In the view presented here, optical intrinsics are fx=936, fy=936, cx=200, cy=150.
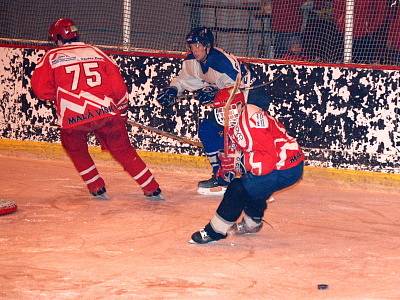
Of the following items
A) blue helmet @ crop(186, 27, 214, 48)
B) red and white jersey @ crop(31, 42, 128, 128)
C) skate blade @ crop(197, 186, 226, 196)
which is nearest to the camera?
red and white jersey @ crop(31, 42, 128, 128)

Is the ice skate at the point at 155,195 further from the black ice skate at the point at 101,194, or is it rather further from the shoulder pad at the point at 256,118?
the shoulder pad at the point at 256,118

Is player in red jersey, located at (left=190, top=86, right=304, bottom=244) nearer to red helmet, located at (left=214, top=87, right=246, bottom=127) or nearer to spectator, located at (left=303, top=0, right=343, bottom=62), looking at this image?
red helmet, located at (left=214, top=87, right=246, bottom=127)

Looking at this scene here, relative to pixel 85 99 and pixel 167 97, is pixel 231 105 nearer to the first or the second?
pixel 85 99

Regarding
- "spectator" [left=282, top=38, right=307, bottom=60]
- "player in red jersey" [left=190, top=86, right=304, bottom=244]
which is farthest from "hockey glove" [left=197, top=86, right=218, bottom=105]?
"player in red jersey" [left=190, top=86, right=304, bottom=244]

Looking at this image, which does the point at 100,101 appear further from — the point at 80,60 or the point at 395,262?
the point at 395,262

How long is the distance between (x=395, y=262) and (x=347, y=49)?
9.65 ft

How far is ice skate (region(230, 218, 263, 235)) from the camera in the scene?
6234mm

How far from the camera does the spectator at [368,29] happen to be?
26.5ft

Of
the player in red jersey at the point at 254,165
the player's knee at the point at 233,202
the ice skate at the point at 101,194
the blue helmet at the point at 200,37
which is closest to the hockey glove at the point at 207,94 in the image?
the blue helmet at the point at 200,37

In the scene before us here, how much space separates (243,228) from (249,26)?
2947mm

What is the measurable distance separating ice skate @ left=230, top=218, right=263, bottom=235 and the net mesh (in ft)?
7.95

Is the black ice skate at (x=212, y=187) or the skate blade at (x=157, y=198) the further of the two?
the black ice skate at (x=212, y=187)

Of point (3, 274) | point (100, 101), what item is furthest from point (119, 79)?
point (3, 274)

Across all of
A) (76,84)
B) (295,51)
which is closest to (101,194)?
(76,84)
